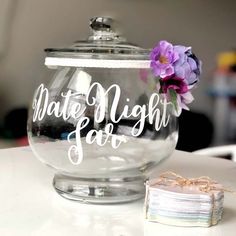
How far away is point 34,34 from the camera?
6.64 feet

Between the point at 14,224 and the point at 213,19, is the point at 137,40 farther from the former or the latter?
the point at 14,224

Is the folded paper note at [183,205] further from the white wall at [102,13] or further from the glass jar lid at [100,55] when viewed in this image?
the white wall at [102,13]

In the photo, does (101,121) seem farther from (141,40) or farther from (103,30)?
(141,40)

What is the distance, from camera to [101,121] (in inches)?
27.2

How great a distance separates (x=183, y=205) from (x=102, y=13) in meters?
1.73

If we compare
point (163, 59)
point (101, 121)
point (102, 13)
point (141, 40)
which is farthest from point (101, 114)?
point (141, 40)

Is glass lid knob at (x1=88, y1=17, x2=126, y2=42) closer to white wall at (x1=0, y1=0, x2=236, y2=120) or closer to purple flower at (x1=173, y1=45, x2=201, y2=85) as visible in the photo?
purple flower at (x1=173, y1=45, x2=201, y2=85)

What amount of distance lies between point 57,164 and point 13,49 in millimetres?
1314

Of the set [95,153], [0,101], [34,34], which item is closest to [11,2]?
[34,34]

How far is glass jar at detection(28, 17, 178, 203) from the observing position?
0.70 m

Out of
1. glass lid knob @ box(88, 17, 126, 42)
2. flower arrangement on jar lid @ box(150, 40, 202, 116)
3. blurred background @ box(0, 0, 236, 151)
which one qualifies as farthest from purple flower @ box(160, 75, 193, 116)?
blurred background @ box(0, 0, 236, 151)

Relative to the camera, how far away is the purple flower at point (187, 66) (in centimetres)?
70

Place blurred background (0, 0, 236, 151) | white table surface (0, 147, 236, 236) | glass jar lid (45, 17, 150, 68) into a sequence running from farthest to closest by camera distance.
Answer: blurred background (0, 0, 236, 151) → glass jar lid (45, 17, 150, 68) → white table surface (0, 147, 236, 236)

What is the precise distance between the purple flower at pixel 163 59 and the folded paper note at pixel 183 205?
152mm
